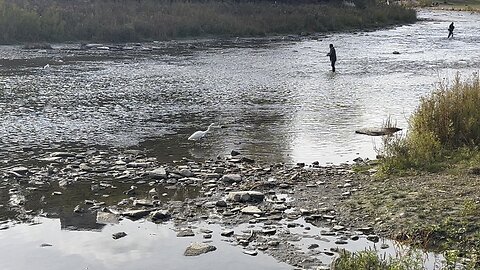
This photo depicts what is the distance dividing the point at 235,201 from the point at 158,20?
137ft

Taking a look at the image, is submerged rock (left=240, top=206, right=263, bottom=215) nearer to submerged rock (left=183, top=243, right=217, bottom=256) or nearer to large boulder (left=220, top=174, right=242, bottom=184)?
submerged rock (left=183, top=243, right=217, bottom=256)

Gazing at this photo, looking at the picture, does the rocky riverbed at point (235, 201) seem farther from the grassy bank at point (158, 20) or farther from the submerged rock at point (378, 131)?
the grassy bank at point (158, 20)

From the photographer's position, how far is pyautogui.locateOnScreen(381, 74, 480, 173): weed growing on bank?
36.9 feet

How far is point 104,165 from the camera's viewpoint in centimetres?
1259

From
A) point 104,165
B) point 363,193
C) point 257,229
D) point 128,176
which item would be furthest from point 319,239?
point 104,165

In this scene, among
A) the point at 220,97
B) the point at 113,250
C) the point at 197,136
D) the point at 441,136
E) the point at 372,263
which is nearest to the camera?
the point at 372,263

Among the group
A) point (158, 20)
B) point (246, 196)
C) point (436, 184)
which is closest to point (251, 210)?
point (246, 196)

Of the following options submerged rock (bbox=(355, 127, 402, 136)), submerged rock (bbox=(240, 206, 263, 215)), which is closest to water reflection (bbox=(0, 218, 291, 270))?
submerged rock (bbox=(240, 206, 263, 215))

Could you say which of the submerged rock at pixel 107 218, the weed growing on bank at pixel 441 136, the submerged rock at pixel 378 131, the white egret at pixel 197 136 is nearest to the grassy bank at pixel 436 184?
the weed growing on bank at pixel 441 136

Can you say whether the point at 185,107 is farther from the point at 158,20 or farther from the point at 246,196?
the point at 158,20

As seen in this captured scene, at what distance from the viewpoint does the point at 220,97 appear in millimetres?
22156

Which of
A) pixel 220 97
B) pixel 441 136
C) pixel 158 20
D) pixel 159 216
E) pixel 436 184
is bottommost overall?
pixel 220 97

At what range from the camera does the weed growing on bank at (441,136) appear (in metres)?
11.2

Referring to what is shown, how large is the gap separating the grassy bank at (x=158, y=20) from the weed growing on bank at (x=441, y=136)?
35.4m
